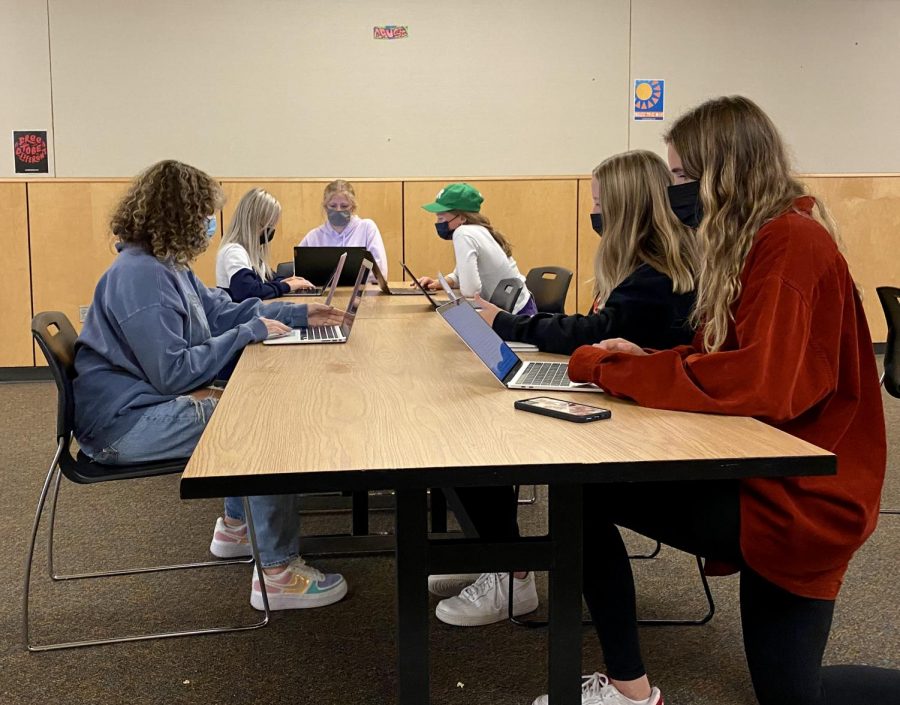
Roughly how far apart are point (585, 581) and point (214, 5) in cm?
578

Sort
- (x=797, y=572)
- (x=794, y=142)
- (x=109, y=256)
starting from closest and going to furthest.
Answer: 1. (x=797, y=572)
2. (x=109, y=256)
3. (x=794, y=142)

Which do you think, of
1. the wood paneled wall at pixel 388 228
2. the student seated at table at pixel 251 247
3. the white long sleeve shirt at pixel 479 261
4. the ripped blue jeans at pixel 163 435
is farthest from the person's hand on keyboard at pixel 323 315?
the wood paneled wall at pixel 388 228

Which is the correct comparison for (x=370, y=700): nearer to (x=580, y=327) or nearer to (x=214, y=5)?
(x=580, y=327)

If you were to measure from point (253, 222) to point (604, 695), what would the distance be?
294 centimetres

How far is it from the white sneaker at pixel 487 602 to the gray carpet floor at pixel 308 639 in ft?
0.11

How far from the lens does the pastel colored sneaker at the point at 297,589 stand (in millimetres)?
2420

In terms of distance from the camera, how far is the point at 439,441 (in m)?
1.38

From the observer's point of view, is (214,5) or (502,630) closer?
(502,630)

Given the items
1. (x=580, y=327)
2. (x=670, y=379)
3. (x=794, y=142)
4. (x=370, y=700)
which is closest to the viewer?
(x=670, y=379)

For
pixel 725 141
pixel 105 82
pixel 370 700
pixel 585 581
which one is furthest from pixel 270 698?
pixel 105 82

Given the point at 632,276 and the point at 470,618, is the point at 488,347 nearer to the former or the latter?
the point at 632,276

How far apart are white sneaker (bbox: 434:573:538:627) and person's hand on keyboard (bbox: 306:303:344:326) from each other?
929 millimetres

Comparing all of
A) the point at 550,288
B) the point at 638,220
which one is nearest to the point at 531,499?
the point at 550,288

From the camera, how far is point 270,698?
6.39 feet
